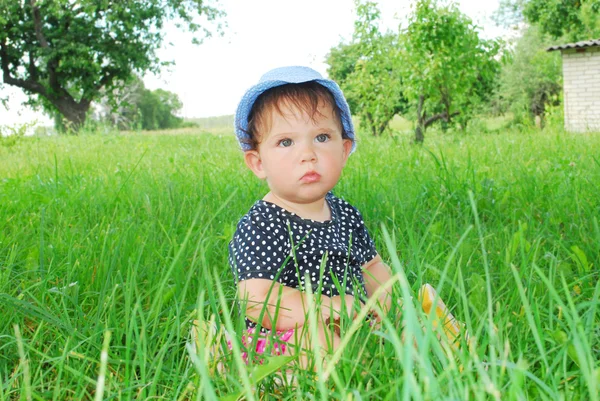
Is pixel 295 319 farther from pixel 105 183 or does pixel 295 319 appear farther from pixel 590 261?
pixel 105 183

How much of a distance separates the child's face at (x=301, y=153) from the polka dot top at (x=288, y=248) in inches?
4.1

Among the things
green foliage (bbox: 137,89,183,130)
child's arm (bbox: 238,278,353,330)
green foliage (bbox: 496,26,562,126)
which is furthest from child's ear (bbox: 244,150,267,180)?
green foliage (bbox: 137,89,183,130)

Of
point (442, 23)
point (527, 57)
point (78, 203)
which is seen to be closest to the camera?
point (78, 203)

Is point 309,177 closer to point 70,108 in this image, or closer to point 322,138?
point 322,138

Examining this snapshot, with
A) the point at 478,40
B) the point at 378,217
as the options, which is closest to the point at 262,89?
the point at 378,217

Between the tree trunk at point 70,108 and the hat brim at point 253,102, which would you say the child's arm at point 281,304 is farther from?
the tree trunk at point 70,108

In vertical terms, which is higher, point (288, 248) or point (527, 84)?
point (527, 84)

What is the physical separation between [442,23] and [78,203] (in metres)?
9.32

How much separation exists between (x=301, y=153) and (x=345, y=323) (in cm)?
72

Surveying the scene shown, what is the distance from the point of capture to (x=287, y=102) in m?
2.13

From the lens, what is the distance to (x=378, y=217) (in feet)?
10.6

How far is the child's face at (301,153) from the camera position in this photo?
2092 millimetres

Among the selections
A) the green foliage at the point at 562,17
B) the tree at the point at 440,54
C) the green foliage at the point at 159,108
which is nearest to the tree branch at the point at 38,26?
the tree at the point at 440,54

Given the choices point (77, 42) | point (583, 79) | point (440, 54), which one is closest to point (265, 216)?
point (440, 54)
